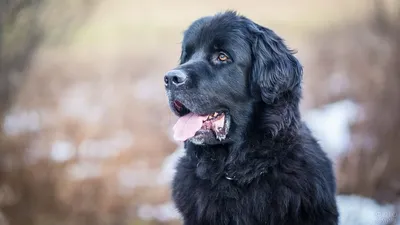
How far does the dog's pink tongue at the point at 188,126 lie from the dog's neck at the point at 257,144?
0.18 m

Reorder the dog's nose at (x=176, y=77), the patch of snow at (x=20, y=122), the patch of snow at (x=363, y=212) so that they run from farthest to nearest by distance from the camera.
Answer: the patch of snow at (x=20, y=122), the patch of snow at (x=363, y=212), the dog's nose at (x=176, y=77)

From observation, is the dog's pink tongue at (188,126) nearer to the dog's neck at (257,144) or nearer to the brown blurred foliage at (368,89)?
the dog's neck at (257,144)

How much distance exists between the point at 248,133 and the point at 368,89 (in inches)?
73.9

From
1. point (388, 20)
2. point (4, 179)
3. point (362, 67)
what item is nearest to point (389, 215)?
point (362, 67)

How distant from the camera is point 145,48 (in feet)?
13.6

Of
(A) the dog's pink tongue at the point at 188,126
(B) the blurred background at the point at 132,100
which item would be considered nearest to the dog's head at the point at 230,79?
(A) the dog's pink tongue at the point at 188,126

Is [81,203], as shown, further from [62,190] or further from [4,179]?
[4,179]

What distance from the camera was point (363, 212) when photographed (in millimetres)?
4219

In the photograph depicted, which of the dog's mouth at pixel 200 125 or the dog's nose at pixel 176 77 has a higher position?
the dog's nose at pixel 176 77

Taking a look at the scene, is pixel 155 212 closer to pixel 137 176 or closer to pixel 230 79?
pixel 137 176

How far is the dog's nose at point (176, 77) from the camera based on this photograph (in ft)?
8.37

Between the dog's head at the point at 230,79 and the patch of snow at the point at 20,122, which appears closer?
the dog's head at the point at 230,79

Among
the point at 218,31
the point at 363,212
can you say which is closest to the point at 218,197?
the point at 218,31

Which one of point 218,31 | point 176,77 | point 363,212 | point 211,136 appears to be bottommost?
point 363,212
